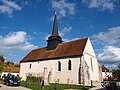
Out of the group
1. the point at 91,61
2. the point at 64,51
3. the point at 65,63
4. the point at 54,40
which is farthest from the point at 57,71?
the point at 54,40

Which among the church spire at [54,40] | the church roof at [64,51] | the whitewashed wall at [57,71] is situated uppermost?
the church spire at [54,40]

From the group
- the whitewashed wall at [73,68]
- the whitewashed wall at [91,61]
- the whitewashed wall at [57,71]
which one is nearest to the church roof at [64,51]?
the whitewashed wall at [73,68]

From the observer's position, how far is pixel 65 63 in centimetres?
3466

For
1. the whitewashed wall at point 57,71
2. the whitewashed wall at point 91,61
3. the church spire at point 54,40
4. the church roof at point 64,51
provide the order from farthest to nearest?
the church spire at point 54,40
the church roof at point 64,51
the whitewashed wall at point 91,61
the whitewashed wall at point 57,71

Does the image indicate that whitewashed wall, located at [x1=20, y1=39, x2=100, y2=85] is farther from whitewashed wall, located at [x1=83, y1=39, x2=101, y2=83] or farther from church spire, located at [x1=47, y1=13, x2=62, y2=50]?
church spire, located at [x1=47, y1=13, x2=62, y2=50]

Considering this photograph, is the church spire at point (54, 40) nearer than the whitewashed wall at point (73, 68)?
No

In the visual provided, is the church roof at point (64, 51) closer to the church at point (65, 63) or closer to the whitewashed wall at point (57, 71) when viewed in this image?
the church at point (65, 63)

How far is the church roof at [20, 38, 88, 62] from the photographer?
3409cm

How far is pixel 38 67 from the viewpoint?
40.3 meters

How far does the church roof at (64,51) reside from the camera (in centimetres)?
3409

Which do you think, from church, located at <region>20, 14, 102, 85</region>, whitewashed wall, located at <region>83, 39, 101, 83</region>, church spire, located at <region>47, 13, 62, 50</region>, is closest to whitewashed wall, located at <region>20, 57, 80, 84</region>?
church, located at <region>20, 14, 102, 85</region>

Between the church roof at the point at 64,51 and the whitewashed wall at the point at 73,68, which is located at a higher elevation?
the church roof at the point at 64,51

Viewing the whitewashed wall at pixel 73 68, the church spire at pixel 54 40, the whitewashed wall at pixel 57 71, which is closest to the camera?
the whitewashed wall at pixel 73 68

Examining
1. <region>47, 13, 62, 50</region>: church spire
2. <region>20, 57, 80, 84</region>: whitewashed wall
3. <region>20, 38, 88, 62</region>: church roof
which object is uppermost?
<region>47, 13, 62, 50</region>: church spire
